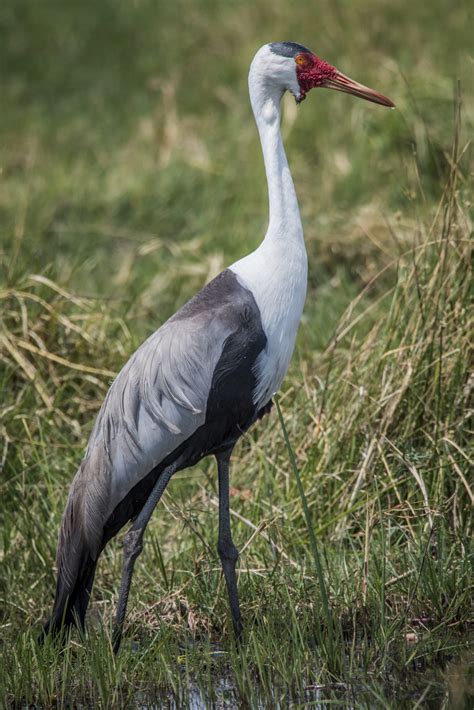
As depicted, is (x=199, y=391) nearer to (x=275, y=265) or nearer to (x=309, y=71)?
(x=275, y=265)

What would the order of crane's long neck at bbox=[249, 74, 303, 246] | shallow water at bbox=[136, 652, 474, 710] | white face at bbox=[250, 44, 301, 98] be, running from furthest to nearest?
white face at bbox=[250, 44, 301, 98] < crane's long neck at bbox=[249, 74, 303, 246] < shallow water at bbox=[136, 652, 474, 710]

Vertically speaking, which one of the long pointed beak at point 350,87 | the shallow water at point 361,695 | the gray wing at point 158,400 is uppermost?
the long pointed beak at point 350,87

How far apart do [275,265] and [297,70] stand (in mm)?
706

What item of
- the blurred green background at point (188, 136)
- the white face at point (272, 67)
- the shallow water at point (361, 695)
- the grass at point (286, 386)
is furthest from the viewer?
the blurred green background at point (188, 136)

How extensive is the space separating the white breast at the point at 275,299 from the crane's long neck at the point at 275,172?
0.16 ft

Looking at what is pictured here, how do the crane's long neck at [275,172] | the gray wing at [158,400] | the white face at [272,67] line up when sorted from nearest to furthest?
the gray wing at [158,400] < the crane's long neck at [275,172] < the white face at [272,67]

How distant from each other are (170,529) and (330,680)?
1.51 m

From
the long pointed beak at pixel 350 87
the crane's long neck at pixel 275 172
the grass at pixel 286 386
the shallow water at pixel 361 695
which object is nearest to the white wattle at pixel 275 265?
the crane's long neck at pixel 275 172

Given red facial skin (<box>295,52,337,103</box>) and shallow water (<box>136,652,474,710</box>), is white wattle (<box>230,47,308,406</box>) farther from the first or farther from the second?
shallow water (<box>136,652,474,710</box>)

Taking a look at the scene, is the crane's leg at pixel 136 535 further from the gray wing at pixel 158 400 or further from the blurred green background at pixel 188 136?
the blurred green background at pixel 188 136

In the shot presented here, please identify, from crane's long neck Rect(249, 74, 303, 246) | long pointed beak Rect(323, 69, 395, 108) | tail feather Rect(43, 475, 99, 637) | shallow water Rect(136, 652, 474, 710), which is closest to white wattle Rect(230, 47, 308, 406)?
crane's long neck Rect(249, 74, 303, 246)

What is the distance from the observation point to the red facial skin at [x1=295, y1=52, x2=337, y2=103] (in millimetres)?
4195

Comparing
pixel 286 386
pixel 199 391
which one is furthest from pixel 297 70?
pixel 286 386

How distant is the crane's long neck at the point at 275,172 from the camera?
4066mm
